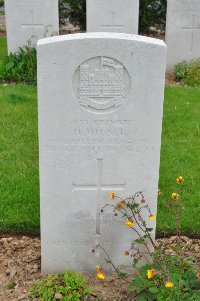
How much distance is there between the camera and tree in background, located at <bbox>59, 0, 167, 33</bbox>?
38.9ft

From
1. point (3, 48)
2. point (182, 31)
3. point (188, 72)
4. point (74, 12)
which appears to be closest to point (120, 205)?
point (188, 72)

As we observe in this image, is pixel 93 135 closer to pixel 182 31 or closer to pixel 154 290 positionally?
pixel 154 290

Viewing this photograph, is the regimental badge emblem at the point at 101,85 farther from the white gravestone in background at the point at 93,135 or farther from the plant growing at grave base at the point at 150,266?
the plant growing at grave base at the point at 150,266

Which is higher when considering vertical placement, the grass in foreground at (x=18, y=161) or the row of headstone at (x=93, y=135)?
the row of headstone at (x=93, y=135)

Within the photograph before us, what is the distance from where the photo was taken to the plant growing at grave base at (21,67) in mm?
8117

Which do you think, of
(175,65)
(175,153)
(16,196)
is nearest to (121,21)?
(175,65)

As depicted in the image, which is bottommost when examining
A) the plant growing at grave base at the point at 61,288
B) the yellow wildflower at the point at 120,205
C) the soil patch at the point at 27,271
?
the soil patch at the point at 27,271

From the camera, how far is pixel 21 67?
8227mm

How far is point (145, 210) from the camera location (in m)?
3.41

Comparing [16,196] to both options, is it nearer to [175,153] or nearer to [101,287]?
[101,287]

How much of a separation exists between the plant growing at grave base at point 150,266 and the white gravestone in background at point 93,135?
7 centimetres

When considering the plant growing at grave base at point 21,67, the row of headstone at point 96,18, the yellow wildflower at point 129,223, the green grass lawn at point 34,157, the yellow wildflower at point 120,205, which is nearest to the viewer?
the yellow wildflower at point 129,223

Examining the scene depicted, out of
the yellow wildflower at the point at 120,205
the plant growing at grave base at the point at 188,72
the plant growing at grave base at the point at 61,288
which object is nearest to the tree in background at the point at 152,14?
the plant growing at grave base at the point at 188,72

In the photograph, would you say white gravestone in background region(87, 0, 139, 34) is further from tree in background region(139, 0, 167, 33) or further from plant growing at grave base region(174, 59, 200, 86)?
tree in background region(139, 0, 167, 33)
